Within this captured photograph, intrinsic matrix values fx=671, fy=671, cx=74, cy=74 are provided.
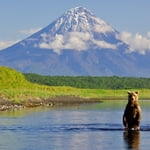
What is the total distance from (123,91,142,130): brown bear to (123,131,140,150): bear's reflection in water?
1339mm

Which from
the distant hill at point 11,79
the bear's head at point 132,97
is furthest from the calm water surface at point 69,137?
the distant hill at point 11,79

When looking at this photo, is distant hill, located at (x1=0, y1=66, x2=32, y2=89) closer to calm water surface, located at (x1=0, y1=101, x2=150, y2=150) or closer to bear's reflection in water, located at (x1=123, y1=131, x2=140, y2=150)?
calm water surface, located at (x1=0, y1=101, x2=150, y2=150)

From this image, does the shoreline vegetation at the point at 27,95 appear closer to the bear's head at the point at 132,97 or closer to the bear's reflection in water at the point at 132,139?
the bear's head at the point at 132,97

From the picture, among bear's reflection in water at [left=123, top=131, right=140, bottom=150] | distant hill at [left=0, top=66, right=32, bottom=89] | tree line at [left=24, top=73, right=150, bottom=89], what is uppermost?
tree line at [left=24, top=73, right=150, bottom=89]

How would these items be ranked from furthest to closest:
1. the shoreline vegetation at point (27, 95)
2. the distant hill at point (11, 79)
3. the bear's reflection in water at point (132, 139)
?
the distant hill at point (11, 79) → the shoreline vegetation at point (27, 95) → the bear's reflection in water at point (132, 139)

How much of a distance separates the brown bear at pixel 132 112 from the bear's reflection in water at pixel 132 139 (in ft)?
4.39

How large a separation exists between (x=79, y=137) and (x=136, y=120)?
4628mm

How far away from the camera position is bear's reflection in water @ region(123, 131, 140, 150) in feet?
93.9

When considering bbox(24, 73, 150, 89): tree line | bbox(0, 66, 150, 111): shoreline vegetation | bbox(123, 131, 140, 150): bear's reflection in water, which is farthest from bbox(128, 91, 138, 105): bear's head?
bbox(24, 73, 150, 89): tree line

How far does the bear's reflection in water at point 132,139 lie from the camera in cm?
2862

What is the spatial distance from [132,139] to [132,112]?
195 inches

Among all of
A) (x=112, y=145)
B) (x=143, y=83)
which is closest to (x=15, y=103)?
(x=112, y=145)

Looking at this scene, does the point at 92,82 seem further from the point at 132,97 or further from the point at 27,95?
the point at 132,97

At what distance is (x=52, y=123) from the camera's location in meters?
43.5
